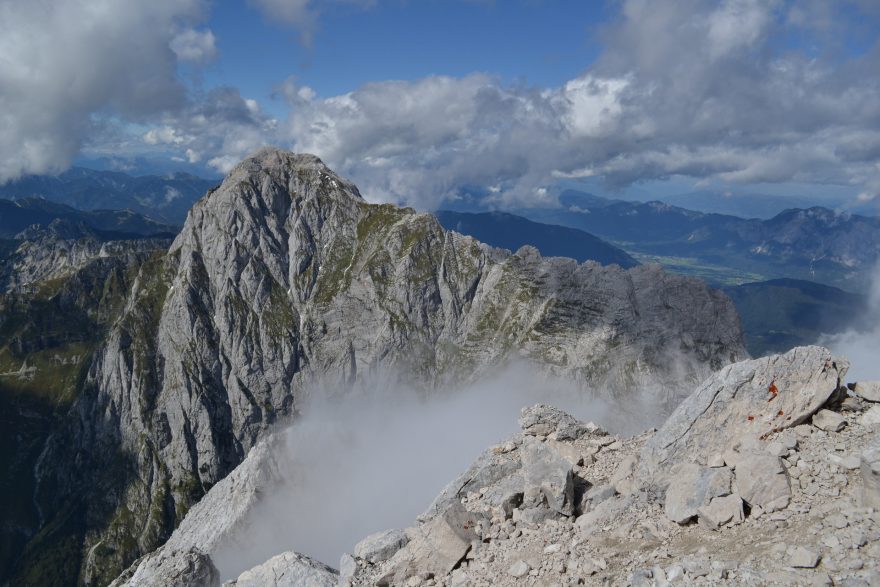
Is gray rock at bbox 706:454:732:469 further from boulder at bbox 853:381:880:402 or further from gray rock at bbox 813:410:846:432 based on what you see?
boulder at bbox 853:381:880:402

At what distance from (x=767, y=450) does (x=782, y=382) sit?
3582 mm

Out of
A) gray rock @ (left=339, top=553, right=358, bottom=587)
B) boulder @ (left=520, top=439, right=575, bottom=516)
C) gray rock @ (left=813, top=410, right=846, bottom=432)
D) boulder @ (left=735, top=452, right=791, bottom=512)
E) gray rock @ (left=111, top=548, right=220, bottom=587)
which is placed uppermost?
gray rock @ (left=813, top=410, right=846, bottom=432)

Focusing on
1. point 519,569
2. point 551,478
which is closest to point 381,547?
point 519,569

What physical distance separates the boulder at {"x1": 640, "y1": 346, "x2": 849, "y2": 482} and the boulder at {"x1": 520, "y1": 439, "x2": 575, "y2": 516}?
3.27 metres

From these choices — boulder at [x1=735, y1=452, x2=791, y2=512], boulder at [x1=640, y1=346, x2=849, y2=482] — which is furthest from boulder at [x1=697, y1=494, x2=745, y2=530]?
boulder at [x1=640, y1=346, x2=849, y2=482]

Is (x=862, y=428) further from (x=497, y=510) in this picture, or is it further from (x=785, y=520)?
(x=497, y=510)

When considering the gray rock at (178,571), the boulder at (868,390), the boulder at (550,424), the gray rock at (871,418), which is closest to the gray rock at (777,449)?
the gray rock at (871,418)

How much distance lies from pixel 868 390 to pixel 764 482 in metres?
7.60

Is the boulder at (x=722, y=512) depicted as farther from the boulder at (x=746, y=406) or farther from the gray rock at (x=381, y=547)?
the gray rock at (x=381, y=547)

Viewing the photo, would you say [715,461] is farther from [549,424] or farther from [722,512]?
[549,424]

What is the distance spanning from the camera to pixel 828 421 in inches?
765

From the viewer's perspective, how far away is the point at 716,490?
1784 centimetres

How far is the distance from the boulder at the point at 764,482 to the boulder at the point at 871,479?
6.69 ft

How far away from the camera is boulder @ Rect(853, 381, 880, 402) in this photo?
20422mm
